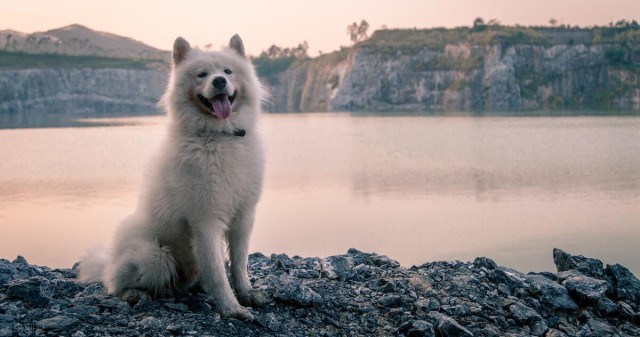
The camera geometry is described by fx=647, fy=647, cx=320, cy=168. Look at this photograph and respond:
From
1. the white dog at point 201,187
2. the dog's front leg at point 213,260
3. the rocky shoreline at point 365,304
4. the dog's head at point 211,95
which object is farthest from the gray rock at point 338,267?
the dog's head at point 211,95

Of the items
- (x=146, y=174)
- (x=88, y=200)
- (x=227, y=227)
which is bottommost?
(x=88, y=200)

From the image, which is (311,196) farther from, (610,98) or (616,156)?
(610,98)

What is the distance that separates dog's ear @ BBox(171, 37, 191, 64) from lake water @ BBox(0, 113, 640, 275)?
784mm

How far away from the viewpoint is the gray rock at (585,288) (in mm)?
6184

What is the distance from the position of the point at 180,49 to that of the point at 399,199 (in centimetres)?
1525

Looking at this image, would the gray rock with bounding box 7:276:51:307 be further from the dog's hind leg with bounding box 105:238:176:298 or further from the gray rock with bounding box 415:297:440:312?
the gray rock with bounding box 415:297:440:312

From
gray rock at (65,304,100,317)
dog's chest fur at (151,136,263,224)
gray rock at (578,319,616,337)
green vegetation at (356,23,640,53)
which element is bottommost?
gray rock at (578,319,616,337)

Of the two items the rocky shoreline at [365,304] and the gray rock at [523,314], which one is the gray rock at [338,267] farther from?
the gray rock at [523,314]

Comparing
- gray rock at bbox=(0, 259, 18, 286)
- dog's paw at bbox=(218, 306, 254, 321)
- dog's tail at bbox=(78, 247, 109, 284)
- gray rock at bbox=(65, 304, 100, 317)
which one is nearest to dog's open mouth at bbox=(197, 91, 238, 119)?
dog's paw at bbox=(218, 306, 254, 321)

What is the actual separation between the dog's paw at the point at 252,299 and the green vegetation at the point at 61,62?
15213 centimetres

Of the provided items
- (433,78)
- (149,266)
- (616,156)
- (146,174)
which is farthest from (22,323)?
(433,78)

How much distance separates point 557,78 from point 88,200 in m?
150

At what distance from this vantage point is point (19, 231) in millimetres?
14008

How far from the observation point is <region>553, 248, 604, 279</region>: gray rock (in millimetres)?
6869
